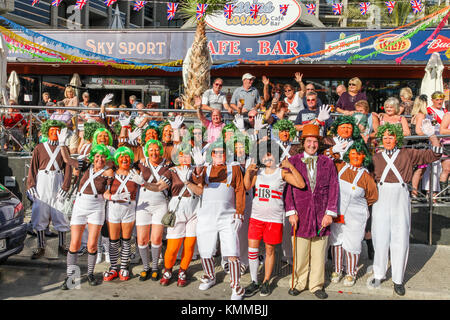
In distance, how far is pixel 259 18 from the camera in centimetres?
1441

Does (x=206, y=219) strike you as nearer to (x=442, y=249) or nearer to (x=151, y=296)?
(x=151, y=296)

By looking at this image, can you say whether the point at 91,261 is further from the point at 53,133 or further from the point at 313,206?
the point at 313,206

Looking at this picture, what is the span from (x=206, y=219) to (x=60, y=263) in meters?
2.39

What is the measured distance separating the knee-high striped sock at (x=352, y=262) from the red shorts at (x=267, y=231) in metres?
0.94

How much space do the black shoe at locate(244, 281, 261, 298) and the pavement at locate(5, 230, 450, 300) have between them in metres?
0.20

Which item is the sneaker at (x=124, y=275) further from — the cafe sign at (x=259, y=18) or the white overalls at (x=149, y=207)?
the cafe sign at (x=259, y=18)

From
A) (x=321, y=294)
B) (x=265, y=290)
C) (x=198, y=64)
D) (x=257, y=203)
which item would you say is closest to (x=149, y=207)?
(x=257, y=203)

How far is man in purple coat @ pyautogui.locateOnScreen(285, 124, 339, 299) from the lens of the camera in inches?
191

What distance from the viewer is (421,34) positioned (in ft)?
44.3

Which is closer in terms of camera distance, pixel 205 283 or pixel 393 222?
pixel 393 222

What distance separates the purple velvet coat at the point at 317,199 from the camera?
15.9 ft

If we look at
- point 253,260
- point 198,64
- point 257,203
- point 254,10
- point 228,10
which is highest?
point 254,10

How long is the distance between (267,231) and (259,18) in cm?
1103

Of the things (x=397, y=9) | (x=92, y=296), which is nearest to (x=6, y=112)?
(x=92, y=296)
